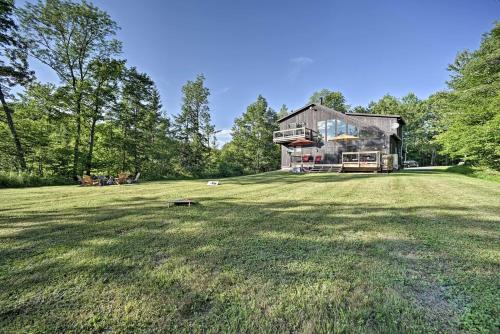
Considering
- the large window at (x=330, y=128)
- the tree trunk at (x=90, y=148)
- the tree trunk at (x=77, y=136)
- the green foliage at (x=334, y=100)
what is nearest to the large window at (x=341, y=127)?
the large window at (x=330, y=128)

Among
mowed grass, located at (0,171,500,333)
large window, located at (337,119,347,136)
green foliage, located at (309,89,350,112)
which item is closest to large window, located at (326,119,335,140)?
large window, located at (337,119,347,136)

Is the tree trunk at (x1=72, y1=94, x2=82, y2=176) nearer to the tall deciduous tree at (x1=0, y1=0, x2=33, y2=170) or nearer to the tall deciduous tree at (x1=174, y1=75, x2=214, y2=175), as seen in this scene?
the tall deciduous tree at (x1=0, y1=0, x2=33, y2=170)

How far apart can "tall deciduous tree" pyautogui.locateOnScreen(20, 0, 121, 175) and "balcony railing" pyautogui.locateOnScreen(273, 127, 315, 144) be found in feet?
56.4

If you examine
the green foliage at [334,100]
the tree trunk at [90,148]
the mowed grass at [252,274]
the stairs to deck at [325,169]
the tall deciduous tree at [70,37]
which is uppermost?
the green foliage at [334,100]

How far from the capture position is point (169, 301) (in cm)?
181

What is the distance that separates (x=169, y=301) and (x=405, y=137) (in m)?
53.5

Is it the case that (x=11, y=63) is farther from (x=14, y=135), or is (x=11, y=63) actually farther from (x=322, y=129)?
(x=322, y=129)

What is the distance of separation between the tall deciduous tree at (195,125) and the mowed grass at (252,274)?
859 inches

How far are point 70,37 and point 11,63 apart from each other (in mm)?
4226

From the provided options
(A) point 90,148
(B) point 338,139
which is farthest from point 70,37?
(B) point 338,139

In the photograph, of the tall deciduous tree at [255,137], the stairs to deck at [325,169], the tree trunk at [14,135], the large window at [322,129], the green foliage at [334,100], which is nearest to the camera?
the tree trunk at [14,135]

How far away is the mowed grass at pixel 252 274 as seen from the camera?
1587 mm

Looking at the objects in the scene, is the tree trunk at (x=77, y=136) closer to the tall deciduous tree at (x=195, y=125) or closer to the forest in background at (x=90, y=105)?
the forest in background at (x=90, y=105)

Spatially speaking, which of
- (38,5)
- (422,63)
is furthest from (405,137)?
(38,5)
